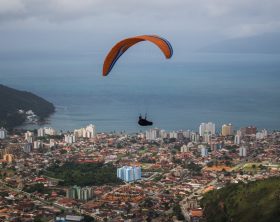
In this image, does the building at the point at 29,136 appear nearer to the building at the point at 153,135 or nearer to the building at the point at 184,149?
the building at the point at 153,135

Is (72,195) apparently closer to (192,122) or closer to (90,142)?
(90,142)

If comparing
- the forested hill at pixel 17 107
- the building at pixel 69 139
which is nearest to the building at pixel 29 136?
the building at pixel 69 139

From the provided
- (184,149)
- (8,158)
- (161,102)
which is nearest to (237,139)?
(184,149)

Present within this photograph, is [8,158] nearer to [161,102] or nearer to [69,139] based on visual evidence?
[69,139]

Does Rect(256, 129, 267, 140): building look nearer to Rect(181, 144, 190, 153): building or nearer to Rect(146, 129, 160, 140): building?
Result: Rect(181, 144, 190, 153): building

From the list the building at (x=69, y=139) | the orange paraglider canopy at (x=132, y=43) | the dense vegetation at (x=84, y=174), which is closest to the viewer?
the orange paraglider canopy at (x=132, y=43)
